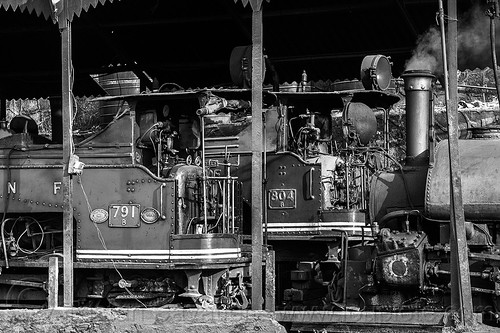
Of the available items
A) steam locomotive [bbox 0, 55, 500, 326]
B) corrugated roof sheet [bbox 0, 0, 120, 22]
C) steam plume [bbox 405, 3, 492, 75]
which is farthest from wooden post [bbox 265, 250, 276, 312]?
steam plume [bbox 405, 3, 492, 75]

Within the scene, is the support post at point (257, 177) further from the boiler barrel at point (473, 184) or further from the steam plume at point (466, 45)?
the steam plume at point (466, 45)

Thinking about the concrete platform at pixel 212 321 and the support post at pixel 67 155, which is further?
the support post at pixel 67 155

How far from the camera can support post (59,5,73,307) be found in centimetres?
1020

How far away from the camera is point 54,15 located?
10.3 meters

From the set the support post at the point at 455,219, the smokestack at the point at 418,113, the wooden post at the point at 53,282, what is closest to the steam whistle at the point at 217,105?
the smokestack at the point at 418,113

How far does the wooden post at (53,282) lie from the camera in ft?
33.4

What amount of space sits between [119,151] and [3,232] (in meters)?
1.84

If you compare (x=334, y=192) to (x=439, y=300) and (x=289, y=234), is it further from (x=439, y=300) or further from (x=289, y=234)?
(x=439, y=300)

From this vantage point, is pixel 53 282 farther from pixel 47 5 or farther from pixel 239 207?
pixel 47 5

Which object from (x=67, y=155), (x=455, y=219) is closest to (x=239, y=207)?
(x=67, y=155)

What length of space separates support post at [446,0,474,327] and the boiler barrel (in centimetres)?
73

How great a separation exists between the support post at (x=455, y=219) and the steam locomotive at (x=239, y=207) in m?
0.55

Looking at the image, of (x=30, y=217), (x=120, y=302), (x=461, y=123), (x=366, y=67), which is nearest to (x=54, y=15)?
(x=30, y=217)

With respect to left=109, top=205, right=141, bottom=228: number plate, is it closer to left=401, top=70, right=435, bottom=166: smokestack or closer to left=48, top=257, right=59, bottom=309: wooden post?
left=48, top=257, right=59, bottom=309: wooden post
